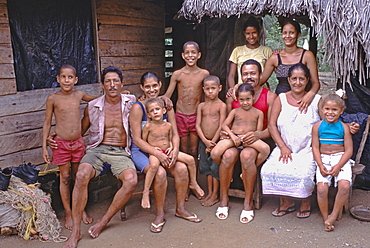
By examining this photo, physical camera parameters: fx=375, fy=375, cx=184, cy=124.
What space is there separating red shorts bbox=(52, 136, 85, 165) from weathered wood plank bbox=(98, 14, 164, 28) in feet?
6.50

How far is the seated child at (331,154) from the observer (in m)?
3.65

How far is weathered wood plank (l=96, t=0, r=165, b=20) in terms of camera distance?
5146 mm

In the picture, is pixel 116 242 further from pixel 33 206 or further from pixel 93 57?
pixel 93 57

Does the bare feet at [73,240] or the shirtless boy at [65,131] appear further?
the shirtless boy at [65,131]

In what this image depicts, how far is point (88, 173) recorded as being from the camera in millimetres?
3568

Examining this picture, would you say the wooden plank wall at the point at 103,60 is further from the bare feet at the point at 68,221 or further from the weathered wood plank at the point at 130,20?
the bare feet at the point at 68,221

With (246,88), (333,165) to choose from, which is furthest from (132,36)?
(333,165)

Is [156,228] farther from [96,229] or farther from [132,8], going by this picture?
[132,8]

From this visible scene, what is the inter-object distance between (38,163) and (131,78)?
1893mm

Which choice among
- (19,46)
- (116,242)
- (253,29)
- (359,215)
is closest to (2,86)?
(19,46)

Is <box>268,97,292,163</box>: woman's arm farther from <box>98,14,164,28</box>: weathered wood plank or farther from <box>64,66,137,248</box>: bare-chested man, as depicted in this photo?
<box>98,14,164,28</box>: weathered wood plank

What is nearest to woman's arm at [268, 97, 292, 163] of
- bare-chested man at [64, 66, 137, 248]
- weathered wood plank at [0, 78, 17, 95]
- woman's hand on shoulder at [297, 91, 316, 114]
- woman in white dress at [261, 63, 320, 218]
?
woman in white dress at [261, 63, 320, 218]

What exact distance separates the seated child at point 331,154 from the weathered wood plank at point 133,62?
9.62 feet

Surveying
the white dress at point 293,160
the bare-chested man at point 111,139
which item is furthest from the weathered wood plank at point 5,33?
the white dress at point 293,160
